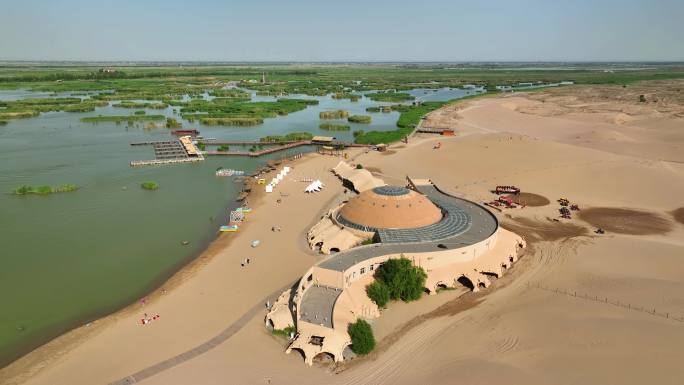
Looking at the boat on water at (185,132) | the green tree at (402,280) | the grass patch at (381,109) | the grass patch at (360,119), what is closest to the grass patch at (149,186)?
the boat on water at (185,132)

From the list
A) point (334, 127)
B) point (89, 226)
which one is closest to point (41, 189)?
point (89, 226)

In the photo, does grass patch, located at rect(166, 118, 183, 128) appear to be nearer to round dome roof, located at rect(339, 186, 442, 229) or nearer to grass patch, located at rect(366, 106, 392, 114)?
grass patch, located at rect(366, 106, 392, 114)

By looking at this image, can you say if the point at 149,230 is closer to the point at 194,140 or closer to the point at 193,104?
the point at 194,140

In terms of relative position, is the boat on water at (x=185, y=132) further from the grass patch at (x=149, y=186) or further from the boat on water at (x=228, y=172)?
the grass patch at (x=149, y=186)

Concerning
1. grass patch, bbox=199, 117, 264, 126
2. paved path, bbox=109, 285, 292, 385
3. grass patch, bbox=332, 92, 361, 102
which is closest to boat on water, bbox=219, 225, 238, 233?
paved path, bbox=109, 285, 292, 385

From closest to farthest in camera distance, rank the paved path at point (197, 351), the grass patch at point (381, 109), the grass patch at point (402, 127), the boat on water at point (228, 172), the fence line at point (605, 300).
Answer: the paved path at point (197, 351), the fence line at point (605, 300), the boat on water at point (228, 172), the grass patch at point (402, 127), the grass patch at point (381, 109)
